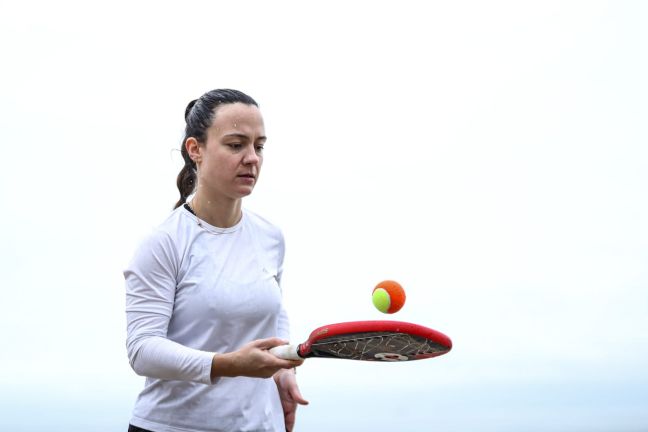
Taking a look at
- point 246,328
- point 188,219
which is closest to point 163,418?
point 246,328

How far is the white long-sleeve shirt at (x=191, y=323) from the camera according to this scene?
4.18m

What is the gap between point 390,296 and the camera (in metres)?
4.14

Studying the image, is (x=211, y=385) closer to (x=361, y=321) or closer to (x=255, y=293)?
(x=255, y=293)

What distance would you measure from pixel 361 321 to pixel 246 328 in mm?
735

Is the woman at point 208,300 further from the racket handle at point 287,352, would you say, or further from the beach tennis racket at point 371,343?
the beach tennis racket at point 371,343

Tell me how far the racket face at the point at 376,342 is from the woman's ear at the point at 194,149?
1082mm

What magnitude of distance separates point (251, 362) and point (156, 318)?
0.51m

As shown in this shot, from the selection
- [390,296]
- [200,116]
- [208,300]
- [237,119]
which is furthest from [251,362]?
[200,116]

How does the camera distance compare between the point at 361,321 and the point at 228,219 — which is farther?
the point at 228,219

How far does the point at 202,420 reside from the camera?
422cm

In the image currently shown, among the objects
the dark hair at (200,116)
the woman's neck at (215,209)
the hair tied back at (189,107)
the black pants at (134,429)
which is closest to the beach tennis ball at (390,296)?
the woman's neck at (215,209)

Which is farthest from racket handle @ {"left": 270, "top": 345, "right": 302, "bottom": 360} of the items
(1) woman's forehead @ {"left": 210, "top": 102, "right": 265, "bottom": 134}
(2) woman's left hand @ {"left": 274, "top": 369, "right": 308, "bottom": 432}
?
(1) woman's forehead @ {"left": 210, "top": 102, "right": 265, "bottom": 134}

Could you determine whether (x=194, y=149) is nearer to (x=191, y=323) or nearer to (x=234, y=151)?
(x=234, y=151)

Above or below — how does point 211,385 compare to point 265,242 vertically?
below
